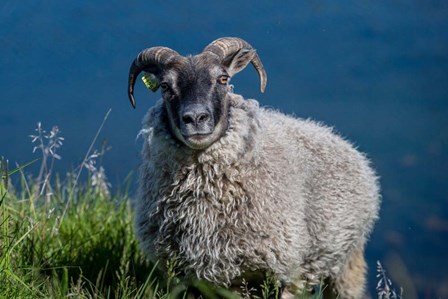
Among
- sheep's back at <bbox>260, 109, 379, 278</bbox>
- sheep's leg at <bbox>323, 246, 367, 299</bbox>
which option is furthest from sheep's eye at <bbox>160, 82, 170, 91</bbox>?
sheep's leg at <bbox>323, 246, 367, 299</bbox>

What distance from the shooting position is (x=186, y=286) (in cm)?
638

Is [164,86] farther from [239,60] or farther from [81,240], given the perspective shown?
[81,240]

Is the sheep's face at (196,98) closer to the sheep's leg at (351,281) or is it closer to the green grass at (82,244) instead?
the green grass at (82,244)

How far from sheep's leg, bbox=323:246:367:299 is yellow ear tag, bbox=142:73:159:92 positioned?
2.53 metres

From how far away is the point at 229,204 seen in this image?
631cm

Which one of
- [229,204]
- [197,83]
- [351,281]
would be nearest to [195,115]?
[197,83]

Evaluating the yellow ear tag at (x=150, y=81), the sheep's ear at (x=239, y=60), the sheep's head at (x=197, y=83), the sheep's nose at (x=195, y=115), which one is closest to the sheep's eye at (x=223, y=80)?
the sheep's head at (x=197, y=83)

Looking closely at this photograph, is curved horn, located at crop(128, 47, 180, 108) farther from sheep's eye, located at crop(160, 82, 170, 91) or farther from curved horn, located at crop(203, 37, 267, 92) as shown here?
curved horn, located at crop(203, 37, 267, 92)

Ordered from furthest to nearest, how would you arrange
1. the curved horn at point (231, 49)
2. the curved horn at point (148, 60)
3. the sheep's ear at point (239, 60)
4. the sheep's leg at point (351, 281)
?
the sheep's leg at point (351, 281) → the sheep's ear at point (239, 60) → the curved horn at point (231, 49) → the curved horn at point (148, 60)

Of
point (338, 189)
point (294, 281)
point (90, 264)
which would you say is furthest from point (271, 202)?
point (90, 264)

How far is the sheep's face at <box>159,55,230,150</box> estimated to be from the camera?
19.5 feet

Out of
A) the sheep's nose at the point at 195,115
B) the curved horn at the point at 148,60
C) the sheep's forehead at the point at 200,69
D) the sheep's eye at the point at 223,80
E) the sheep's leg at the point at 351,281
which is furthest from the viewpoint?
the sheep's leg at the point at 351,281

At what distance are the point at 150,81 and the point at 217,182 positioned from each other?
1024 mm

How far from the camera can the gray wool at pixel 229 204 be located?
627 cm
